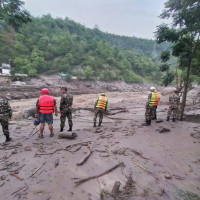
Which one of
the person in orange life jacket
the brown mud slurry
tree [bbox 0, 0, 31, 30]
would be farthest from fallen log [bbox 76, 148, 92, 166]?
tree [bbox 0, 0, 31, 30]

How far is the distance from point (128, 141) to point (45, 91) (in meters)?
3.43

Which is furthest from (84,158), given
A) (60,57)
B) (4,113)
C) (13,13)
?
(60,57)

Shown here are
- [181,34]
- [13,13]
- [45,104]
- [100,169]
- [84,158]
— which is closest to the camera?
[100,169]

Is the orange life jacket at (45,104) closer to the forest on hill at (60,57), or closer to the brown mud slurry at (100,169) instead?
the brown mud slurry at (100,169)

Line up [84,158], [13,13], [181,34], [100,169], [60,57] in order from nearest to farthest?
[100,169]
[84,158]
[13,13]
[181,34]
[60,57]

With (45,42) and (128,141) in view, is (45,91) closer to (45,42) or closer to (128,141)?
(128,141)

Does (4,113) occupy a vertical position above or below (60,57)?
below

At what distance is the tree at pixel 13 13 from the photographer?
6012 millimetres

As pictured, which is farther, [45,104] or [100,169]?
[45,104]

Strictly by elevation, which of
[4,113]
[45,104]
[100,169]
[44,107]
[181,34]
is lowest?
[100,169]

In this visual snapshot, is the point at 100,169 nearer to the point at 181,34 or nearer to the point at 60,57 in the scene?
the point at 181,34

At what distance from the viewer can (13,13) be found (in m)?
6.36

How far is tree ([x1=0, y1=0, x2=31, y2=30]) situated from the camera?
19.7 feet

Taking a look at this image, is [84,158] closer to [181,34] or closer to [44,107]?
[44,107]
